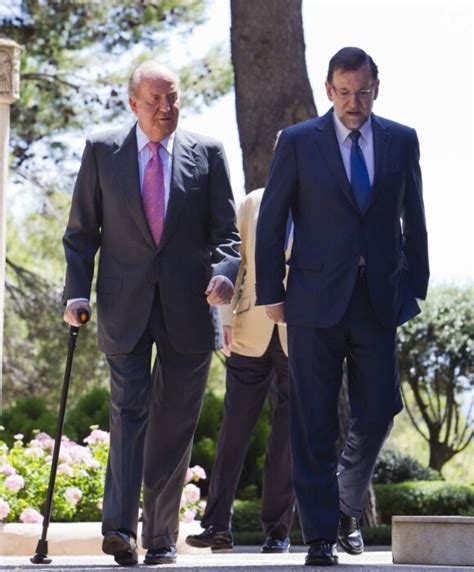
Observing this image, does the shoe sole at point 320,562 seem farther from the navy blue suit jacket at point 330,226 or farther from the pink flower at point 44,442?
the pink flower at point 44,442

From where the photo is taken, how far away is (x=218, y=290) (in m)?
6.27

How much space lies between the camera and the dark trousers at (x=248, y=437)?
773 cm

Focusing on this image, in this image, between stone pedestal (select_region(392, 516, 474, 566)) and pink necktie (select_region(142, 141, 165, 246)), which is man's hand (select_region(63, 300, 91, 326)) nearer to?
pink necktie (select_region(142, 141, 165, 246))

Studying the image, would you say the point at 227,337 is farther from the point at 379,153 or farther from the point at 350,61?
the point at 350,61

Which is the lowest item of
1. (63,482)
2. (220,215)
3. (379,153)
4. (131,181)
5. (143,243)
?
(63,482)

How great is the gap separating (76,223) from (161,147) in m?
0.49

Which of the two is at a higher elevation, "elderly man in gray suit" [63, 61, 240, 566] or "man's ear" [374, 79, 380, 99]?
"man's ear" [374, 79, 380, 99]

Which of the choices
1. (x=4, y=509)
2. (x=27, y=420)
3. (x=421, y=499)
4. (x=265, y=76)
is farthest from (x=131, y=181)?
(x=421, y=499)

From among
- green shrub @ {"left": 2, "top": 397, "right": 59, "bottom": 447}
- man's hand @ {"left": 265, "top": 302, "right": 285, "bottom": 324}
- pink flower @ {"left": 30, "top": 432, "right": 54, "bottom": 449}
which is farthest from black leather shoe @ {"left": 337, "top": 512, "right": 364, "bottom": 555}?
green shrub @ {"left": 2, "top": 397, "right": 59, "bottom": 447}

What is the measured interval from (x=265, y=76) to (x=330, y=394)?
21.8 ft

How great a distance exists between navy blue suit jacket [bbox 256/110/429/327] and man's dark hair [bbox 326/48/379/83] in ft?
0.77

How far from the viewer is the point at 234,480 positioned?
781cm

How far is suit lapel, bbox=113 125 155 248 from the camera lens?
6297mm

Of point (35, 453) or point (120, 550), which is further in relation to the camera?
point (35, 453)
